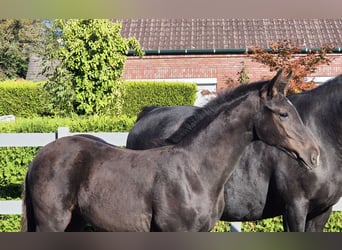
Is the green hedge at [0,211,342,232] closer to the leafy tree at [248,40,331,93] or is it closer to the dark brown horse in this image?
the dark brown horse

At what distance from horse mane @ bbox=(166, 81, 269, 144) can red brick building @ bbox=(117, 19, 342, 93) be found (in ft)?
53.5

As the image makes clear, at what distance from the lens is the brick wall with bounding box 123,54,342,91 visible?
2175 cm

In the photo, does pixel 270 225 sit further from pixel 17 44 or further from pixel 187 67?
pixel 17 44

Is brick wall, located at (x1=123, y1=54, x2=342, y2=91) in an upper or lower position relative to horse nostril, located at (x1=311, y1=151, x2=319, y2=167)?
upper

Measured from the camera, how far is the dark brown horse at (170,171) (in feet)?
14.5

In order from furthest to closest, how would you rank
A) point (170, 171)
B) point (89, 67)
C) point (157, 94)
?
1. point (157, 94)
2. point (89, 67)
3. point (170, 171)

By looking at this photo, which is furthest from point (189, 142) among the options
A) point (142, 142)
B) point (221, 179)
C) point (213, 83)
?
point (213, 83)

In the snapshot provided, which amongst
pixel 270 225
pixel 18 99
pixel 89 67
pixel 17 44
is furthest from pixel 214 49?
pixel 17 44

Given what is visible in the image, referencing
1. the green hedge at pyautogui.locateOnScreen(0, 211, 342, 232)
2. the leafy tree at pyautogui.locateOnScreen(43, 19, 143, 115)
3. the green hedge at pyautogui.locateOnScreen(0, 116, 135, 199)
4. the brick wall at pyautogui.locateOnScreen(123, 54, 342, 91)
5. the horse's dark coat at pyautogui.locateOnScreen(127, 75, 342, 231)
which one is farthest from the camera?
the brick wall at pyautogui.locateOnScreen(123, 54, 342, 91)

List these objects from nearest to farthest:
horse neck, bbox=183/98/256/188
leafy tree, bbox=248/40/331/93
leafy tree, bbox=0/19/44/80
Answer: horse neck, bbox=183/98/256/188 < leafy tree, bbox=248/40/331/93 < leafy tree, bbox=0/19/44/80

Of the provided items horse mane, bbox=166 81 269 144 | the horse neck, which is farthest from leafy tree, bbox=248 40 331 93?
the horse neck

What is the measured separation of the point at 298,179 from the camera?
214 inches

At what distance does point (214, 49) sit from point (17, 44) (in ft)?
63.8

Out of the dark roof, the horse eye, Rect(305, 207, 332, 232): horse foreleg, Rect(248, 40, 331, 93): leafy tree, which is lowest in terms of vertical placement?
Rect(305, 207, 332, 232): horse foreleg
